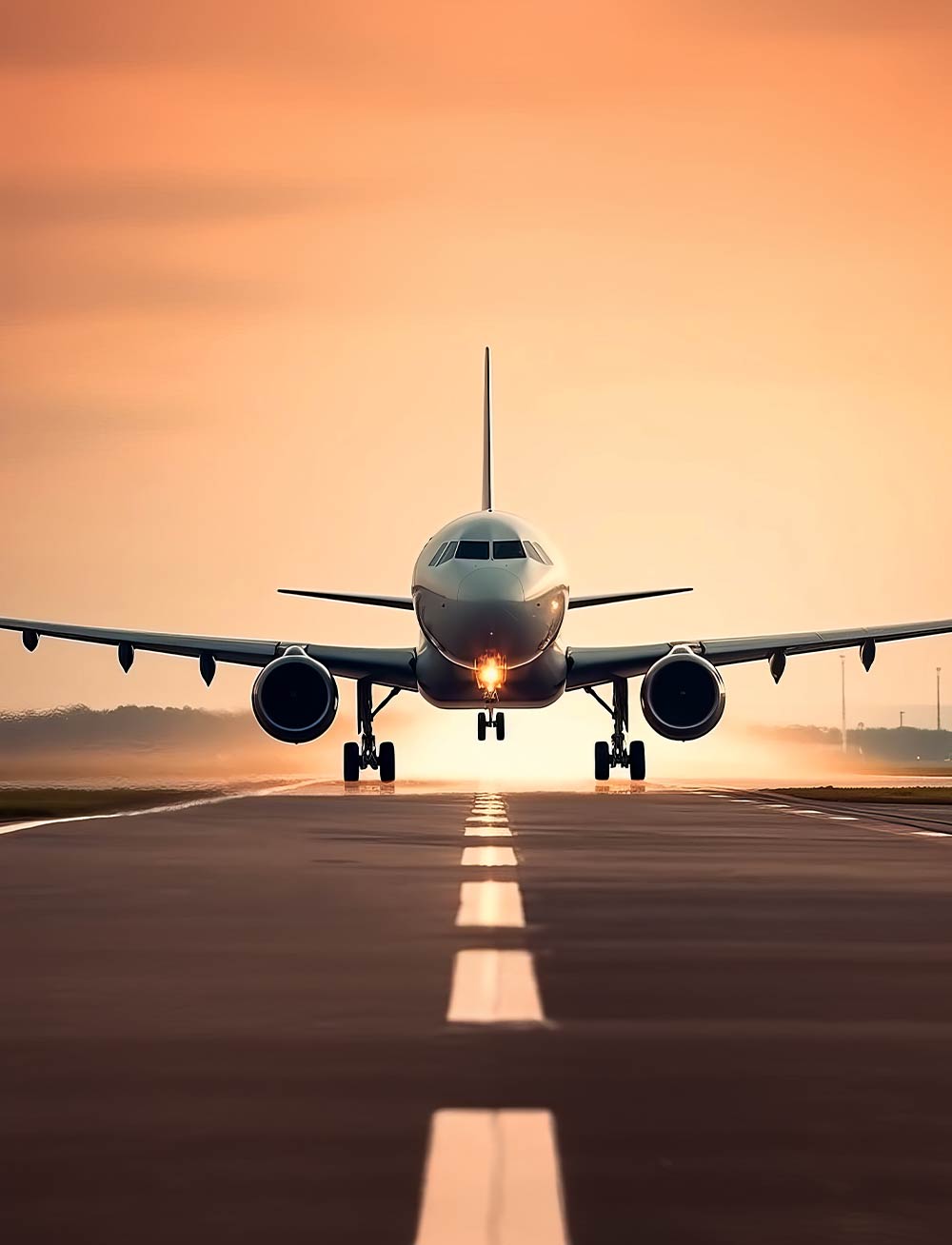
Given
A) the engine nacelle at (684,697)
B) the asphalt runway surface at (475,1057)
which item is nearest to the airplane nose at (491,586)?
the engine nacelle at (684,697)

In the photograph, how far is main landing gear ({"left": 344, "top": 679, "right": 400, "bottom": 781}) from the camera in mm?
61469

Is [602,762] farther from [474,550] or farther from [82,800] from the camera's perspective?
[82,800]

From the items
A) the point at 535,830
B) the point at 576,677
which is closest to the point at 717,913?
the point at 535,830

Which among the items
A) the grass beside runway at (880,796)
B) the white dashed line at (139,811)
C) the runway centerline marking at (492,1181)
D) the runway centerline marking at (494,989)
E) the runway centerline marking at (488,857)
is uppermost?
the grass beside runway at (880,796)

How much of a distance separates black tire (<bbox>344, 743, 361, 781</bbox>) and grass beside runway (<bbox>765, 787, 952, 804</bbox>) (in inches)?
470

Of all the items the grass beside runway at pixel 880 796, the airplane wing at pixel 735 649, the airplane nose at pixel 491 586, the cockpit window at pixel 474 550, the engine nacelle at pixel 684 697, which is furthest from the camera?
the airplane wing at pixel 735 649

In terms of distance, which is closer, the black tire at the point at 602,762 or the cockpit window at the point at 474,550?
the cockpit window at the point at 474,550

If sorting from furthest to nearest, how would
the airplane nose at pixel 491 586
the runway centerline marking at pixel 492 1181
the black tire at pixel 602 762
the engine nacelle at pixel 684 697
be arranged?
the black tire at pixel 602 762
the engine nacelle at pixel 684 697
the airplane nose at pixel 491 586
the runway centerline marking at pixel 492 1181

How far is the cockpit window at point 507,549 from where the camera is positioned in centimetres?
→ 5428

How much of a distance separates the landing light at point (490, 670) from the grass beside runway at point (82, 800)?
6.13m

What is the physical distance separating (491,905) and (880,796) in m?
33.2

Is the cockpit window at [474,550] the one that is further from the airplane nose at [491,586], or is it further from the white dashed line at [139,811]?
the white dashed line at [139,811]

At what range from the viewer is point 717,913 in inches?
650

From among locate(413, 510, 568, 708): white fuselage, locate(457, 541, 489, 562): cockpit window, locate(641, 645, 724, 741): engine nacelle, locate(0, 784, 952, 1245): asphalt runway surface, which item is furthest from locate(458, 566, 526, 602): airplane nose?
locate(0, 784, 952, 1245): asphalt runway surface
